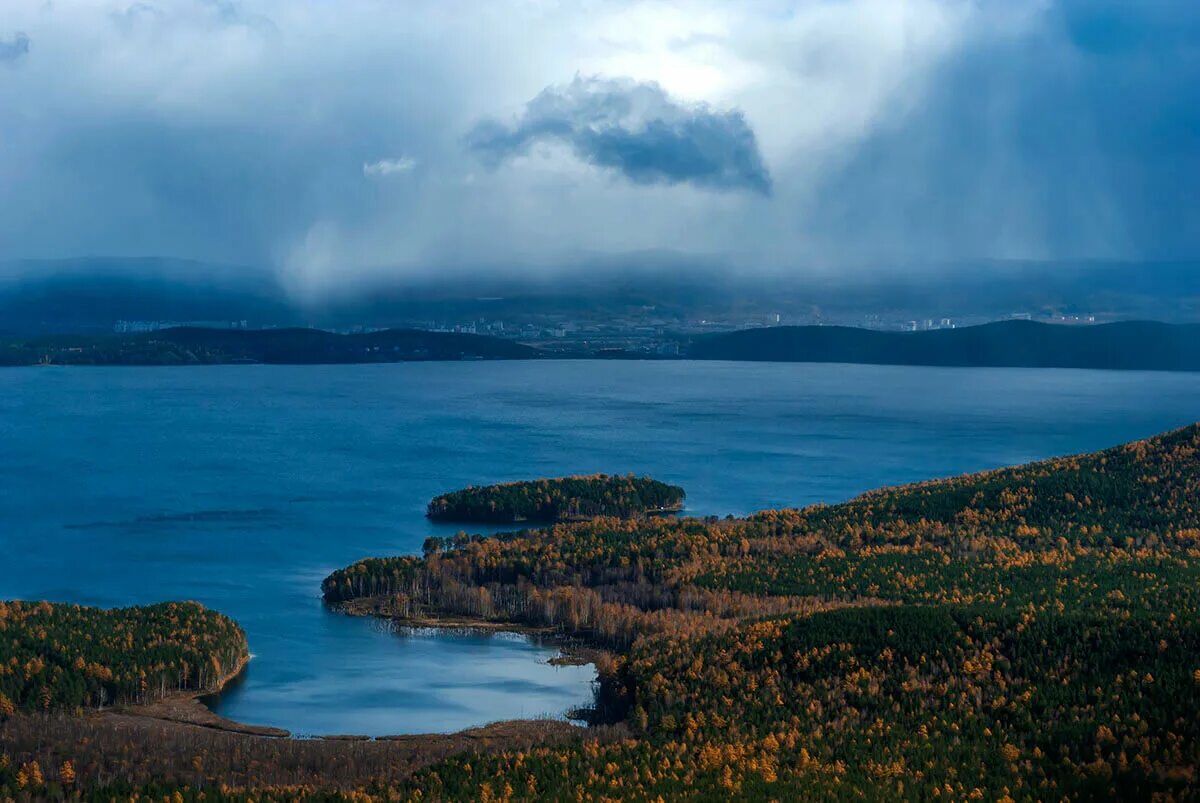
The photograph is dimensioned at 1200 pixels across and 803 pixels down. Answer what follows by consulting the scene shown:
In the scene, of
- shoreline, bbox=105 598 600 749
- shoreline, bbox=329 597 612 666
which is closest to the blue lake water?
shoreline, bbox=329 597 612 666

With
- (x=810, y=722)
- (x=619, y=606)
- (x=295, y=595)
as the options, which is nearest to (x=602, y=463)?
(x=295, y=595)

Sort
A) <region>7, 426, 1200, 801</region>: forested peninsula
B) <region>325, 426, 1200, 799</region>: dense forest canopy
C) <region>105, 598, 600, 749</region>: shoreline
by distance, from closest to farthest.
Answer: <region>7, 426, 1200, 801</region>: forested peninsula, <region>325, 426, 1200, 799</region>: dense forest canopy, <region>105, 598, 600, 749</region>: shoreline

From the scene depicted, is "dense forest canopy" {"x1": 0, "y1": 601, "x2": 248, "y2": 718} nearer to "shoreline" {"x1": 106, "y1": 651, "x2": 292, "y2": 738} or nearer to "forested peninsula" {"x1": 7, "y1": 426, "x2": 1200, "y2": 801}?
"shoreline" {"x1": 106, "y1": 651, "x2": 292, "y2": 738}

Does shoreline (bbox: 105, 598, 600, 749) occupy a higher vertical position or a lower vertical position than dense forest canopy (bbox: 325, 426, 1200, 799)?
lower

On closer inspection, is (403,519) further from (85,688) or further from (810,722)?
(810,722)

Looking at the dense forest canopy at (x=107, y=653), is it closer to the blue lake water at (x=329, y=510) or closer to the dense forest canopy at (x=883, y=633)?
the blue lake water at (x=329, y=510)

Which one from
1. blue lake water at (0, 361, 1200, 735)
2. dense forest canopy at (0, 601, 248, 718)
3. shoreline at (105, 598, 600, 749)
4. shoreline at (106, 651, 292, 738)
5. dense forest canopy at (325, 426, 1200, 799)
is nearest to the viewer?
dense forest canopy at (325, 426, 1200, 799)
